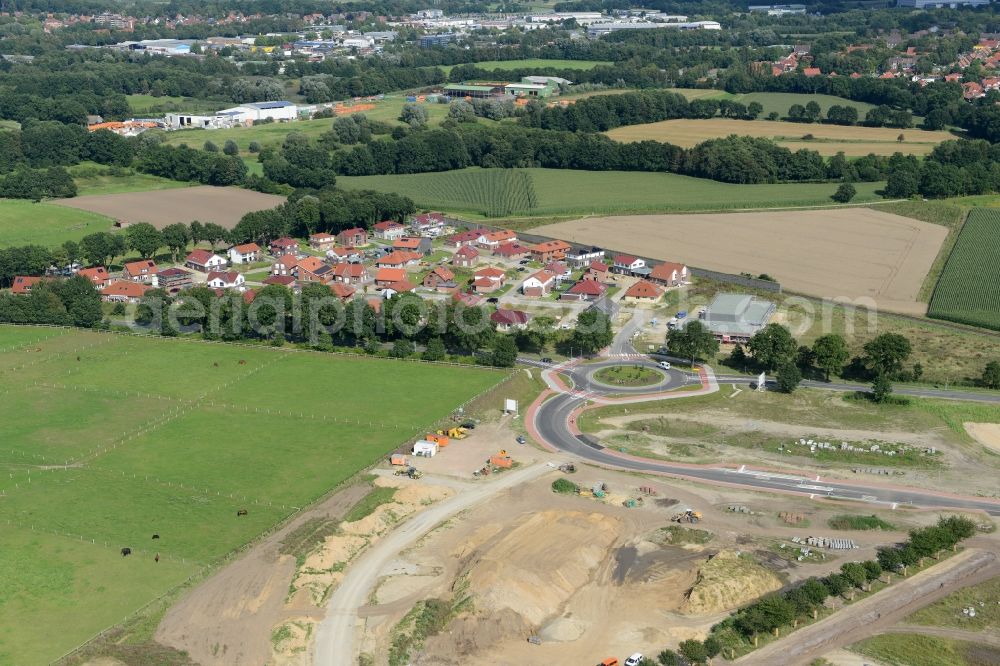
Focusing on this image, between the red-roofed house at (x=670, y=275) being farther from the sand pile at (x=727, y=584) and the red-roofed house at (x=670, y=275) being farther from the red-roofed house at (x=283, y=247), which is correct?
the sand pile at (x=727, y=584)

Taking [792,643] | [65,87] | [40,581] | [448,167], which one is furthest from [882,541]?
[65,87]

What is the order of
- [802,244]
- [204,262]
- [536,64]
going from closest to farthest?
[204,262]
[802,244]
[536,64]

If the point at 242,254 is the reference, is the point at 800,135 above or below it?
above

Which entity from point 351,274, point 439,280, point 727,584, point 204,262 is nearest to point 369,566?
point 727,584

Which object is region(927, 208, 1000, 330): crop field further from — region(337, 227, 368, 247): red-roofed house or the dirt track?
the dirt track

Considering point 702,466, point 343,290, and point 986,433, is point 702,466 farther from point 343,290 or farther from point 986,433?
point 343,290

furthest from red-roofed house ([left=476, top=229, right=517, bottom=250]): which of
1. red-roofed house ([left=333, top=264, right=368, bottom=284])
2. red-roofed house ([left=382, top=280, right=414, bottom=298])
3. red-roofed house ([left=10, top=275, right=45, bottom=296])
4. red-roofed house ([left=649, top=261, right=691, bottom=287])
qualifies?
red-roofed house ([left=10, top=275, right=45, bottom=296])

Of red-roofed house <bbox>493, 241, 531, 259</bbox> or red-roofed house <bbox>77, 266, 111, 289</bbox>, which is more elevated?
red-roofed house <bbox>77, 266, 111, 289</bbox>
